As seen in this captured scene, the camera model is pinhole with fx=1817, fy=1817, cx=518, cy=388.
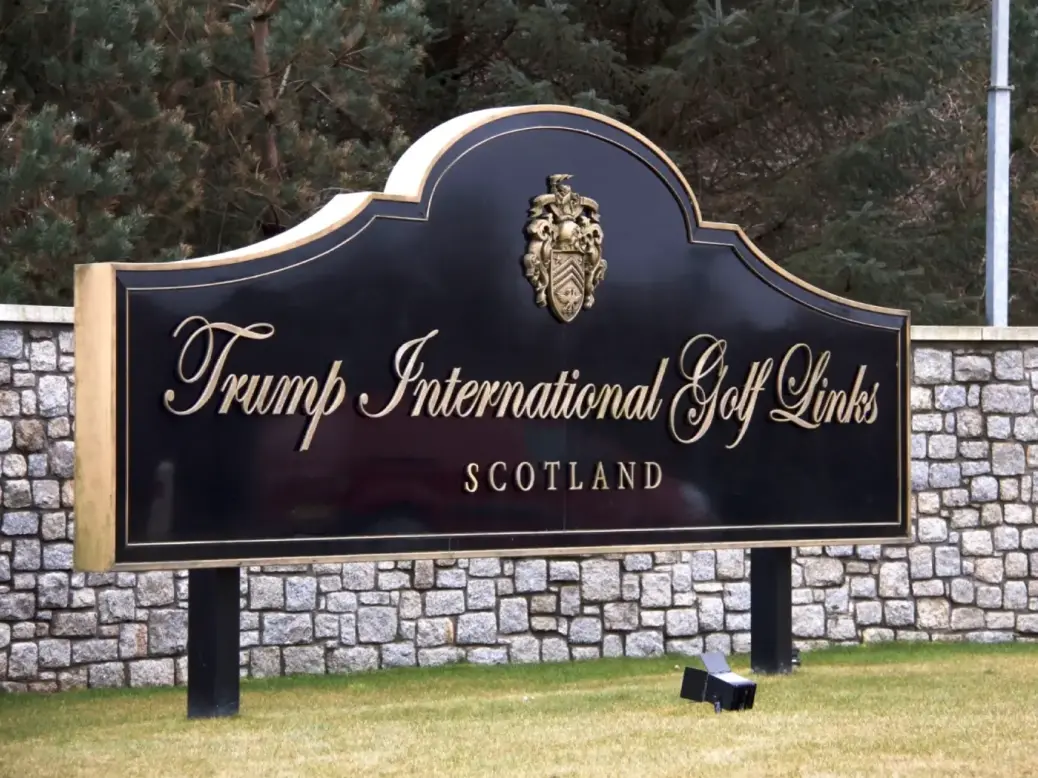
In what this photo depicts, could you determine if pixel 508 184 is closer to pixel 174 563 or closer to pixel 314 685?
pixel 174 563

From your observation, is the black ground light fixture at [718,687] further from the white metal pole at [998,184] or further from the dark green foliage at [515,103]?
the dark green foliage at [515,103]

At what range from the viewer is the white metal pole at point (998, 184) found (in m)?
15.3

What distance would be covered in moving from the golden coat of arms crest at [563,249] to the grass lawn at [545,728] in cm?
235

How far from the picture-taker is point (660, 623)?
1372cm

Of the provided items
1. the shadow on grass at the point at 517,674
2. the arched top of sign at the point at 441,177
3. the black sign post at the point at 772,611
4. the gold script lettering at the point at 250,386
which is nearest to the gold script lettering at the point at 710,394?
the arched top of sign at the point at 441,177

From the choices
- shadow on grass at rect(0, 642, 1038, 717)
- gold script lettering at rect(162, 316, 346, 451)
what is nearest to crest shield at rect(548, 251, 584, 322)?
gold script lettering at rect(162, 316, 346, 451)

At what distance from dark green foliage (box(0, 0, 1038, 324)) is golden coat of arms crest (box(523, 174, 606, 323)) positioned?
231 inches

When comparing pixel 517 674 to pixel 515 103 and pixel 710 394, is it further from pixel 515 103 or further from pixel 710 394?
pixel 515 103

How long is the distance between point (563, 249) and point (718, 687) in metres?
2.62

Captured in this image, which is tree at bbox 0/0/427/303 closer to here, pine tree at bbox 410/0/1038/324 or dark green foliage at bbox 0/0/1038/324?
dark green foliage at bbox 0/0/1038/324

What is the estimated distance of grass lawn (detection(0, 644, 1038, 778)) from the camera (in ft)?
26.4

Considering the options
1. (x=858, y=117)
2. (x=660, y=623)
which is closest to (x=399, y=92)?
(x=858, y=117)

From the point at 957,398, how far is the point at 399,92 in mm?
8975

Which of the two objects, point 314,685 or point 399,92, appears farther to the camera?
point 399,92
